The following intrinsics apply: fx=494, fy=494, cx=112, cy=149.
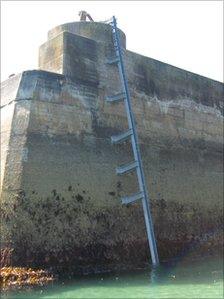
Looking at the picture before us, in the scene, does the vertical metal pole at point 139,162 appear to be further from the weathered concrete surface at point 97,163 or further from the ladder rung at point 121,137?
the weathered concrete surface at point 97,163

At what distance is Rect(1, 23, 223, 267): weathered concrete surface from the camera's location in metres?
8.02

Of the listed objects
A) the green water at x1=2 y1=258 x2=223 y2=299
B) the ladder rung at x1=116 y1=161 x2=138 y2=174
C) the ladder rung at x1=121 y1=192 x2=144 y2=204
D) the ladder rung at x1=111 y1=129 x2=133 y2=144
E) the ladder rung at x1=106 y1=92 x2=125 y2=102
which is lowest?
the green water at x1=2 y1=258 x2=223 y2=299

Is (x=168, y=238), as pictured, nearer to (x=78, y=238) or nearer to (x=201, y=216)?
(x=201, y=216)

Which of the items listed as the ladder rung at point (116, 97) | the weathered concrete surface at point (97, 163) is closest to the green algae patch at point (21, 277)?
the weathered concrete surface at point (97, 163)

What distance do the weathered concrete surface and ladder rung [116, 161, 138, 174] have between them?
0.11m

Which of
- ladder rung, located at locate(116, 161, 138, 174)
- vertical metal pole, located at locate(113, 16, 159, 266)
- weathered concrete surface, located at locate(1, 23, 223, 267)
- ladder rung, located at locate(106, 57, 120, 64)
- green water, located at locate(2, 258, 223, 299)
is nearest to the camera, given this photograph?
green water, located at locate(2, 258, 223, 299)

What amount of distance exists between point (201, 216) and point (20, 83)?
4918 mm

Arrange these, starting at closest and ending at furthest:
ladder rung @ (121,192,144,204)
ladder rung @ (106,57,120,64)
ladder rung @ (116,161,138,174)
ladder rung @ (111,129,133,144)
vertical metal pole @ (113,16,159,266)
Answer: vertical metal pole @ (113,16,159,266)
ladder rung @ (121,192,144,204)
ladder rung @ (116,161,138,174)
ladder rung @ (111,129,133,144)
ladder rung @ (106,57,120,64)

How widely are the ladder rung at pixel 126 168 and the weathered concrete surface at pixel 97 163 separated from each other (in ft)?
0.37

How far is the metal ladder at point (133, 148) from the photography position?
9125 millimetres

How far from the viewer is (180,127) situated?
11242mm

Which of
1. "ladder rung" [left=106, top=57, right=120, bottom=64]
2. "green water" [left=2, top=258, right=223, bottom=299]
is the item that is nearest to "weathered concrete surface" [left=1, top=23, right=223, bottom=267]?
"ladder rung" [left=106, top=57, right=120, bottom=64]

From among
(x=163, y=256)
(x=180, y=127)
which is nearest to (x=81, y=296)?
(x=163, y=256)

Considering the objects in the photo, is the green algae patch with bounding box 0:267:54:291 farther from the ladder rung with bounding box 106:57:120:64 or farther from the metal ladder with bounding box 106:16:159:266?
the ladder rung with bounding box 106:57:120:64
